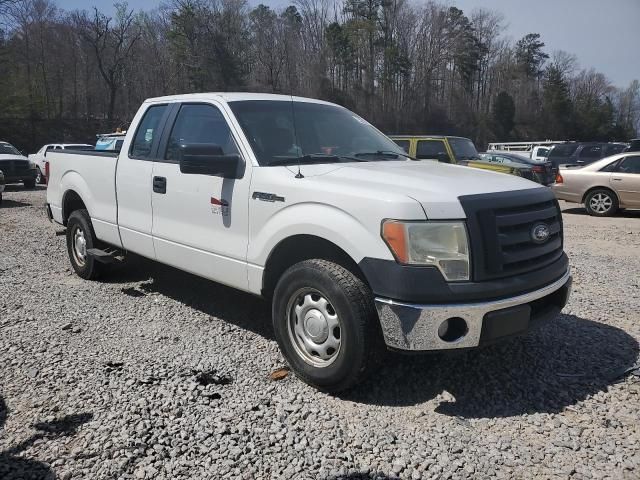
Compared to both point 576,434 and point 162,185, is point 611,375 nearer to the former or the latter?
point 576,434

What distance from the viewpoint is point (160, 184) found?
16.0 feet

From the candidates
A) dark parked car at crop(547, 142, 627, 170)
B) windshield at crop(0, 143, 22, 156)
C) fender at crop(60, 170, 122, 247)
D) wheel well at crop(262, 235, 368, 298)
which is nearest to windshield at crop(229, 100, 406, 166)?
wheel well at crop(262, 235, 368, 298)

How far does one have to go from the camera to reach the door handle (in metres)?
4.84

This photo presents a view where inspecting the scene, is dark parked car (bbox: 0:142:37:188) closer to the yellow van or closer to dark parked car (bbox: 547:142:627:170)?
the yellow van

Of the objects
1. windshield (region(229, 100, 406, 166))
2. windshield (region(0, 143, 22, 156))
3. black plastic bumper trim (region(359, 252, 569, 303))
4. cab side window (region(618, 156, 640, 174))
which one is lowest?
black plastic bumper trim (region(359, 252, 569, 303))

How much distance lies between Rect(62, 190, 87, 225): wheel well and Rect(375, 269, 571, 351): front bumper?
4.65 metres

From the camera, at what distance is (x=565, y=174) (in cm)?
1372

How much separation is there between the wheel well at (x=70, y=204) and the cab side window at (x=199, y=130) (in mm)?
2202

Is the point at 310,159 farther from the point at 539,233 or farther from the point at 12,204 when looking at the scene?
the point at 12,204

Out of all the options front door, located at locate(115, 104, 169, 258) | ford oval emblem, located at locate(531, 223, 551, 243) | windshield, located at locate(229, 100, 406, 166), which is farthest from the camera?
front door, located at locate(115, 104, 169, 258)

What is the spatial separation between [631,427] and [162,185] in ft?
12.8

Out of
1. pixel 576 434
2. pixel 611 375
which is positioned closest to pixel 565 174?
pixel 611 375

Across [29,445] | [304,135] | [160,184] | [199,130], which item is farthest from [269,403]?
[199,130]

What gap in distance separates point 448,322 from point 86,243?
14.7 ft
